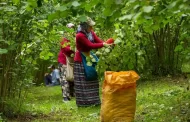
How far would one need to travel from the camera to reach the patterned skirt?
7.02 meters

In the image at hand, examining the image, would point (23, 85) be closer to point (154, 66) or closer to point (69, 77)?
point (69, 77)

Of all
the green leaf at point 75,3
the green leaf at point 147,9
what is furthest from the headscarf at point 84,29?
the green leaf at point 147,9

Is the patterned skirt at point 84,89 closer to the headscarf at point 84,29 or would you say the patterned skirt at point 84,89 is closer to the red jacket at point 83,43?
the red jacket at point 83,43

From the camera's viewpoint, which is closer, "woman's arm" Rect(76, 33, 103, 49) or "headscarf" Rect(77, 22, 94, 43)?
"woman's arm" Rect(76, 33, 103, 49)

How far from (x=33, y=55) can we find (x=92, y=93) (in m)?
1.32

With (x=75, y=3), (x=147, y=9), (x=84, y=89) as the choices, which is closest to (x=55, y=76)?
(x=84, y=89)

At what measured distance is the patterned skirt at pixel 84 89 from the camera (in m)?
7.02

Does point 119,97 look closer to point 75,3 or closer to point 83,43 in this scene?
point 83,43

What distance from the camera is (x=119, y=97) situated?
202 inches

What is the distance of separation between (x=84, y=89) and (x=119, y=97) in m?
2.01

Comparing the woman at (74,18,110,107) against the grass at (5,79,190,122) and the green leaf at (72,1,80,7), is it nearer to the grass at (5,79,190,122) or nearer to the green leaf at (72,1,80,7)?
→ the grass at (5,79,190,122)

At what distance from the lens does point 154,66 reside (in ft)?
33.0

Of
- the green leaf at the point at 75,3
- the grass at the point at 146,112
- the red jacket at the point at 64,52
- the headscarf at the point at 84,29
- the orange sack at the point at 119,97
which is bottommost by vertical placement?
the grass at the point at 146,112

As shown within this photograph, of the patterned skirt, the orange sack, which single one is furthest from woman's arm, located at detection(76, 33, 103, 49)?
the orange sack
